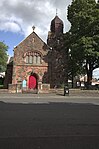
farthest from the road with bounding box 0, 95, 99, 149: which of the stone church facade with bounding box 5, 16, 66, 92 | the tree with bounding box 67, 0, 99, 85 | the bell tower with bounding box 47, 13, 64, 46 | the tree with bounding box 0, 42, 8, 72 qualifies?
the bell tower with bounding box 47, 13, 64, 46

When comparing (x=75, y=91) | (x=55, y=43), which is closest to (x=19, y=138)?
(x=75, y=91)

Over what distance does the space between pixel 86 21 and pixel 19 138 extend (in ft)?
114

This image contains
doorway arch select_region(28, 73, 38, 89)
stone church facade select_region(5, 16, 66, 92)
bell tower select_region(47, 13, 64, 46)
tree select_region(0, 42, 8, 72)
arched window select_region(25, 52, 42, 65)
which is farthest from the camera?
bell tower select_region(47, 13, 64, 46)

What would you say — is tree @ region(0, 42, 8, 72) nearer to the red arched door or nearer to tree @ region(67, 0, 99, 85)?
the red arched door

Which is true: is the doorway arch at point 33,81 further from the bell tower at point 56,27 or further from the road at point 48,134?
the road at point 48,134

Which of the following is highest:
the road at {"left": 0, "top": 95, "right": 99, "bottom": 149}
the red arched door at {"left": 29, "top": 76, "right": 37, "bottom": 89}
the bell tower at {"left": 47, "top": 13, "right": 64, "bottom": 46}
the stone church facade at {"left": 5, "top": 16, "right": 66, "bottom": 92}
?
the bell tower at {"left": 47, "top": 13, "right": 64, "bottom": 46}

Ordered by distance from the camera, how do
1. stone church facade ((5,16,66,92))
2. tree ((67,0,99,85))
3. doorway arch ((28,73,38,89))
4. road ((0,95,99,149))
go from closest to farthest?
road ((0,95,99,149)), tree ((67,0,99,85)), doorway arch ((28,73,38,89)), stone church facade ((5,16,66,92))

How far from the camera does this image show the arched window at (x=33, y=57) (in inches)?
1665

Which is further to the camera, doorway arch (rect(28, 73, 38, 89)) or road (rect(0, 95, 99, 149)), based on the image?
doorway arch (rect(28, 73, 38, 89))

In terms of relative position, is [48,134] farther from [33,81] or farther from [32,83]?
[33,81]

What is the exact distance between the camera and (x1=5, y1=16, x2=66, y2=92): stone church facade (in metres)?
41.7

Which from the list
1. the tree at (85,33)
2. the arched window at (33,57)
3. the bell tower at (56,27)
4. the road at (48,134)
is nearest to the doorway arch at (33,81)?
the arched window at (33,57)

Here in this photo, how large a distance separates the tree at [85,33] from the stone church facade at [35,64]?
12.4 feet

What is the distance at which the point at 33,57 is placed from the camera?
4238 centimetres
